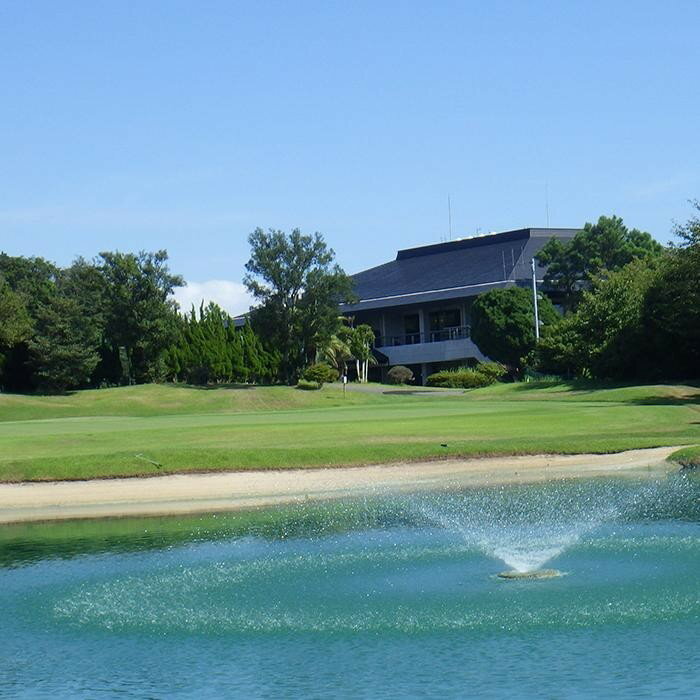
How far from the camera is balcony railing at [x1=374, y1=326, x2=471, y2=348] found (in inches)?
3868

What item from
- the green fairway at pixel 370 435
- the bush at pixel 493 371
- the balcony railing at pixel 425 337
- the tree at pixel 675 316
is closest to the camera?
the green fairway at pixel 370 435

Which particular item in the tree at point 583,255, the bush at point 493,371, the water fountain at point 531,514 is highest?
the tree at point 583,255

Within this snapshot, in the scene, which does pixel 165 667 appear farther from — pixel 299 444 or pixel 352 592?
pixel 299 444

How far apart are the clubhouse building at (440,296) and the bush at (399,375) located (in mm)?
3768

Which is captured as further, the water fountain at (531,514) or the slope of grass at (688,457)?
the slope of grass at (688,457)

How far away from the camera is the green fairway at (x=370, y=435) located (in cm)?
3297

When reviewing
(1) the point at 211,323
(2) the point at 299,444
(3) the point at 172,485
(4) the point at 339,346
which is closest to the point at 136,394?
(1) the point at 211,323

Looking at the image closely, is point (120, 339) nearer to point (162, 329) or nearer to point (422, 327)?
point (162, 329)

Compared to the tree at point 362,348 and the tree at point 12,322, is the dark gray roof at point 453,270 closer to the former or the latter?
the tree at point 362,348

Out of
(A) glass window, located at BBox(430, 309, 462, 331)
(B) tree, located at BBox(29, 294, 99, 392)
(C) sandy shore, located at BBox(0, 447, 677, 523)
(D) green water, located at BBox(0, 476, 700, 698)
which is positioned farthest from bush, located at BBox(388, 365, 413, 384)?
(D) green water, located at BBox(0, 476, 700, 698)

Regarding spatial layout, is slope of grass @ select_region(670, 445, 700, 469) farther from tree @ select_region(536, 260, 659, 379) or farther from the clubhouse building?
the clubhouse building

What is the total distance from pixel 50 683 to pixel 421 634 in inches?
185

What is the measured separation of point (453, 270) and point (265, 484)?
7225cm

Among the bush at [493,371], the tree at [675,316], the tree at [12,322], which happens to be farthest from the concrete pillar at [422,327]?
the tree at [675,316]
